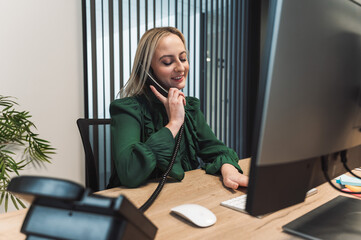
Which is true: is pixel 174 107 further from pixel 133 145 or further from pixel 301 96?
pixel 301 96

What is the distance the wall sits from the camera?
70.2 inches

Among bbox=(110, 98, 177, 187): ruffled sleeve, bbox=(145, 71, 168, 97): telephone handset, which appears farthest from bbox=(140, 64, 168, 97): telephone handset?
bbox=(110, 98, 177, 187): ruffled sleeve

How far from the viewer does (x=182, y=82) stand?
137 centimetres

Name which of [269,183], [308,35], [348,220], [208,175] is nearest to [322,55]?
[308,35]

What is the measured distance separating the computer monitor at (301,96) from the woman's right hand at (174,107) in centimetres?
68

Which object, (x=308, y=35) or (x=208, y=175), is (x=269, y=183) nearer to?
(x=308, y=35)

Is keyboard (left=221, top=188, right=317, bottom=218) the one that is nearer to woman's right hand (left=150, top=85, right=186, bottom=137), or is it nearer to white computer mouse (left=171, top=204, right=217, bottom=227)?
white computer mouse (left=171, top=204, right=217, bottom=227)

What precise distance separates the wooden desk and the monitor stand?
0.03 meters

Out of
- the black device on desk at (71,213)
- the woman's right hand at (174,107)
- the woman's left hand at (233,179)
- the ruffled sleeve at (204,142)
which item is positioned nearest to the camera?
the black device on desk at (71,213)

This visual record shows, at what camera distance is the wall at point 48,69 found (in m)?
1.78

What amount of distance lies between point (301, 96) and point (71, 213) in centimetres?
41

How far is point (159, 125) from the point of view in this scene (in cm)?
130

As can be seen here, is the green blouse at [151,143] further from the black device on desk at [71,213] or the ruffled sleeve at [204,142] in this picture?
the black device on desk at [71,213]

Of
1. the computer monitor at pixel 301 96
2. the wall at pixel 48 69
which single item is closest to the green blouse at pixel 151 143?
the computer monitor at pixel 301 96
